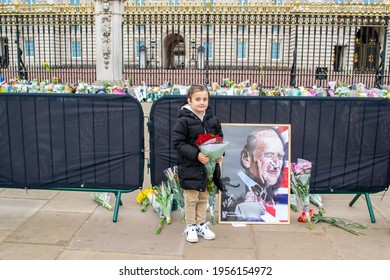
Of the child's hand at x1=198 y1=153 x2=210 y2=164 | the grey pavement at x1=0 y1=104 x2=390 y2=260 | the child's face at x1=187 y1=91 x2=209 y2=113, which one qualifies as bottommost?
the grey pavement at x1=0 y1=104 x2=390 y2=260

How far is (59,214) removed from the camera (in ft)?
15.3

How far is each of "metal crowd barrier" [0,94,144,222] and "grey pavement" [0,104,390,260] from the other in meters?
0.34

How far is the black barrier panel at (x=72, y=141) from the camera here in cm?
447

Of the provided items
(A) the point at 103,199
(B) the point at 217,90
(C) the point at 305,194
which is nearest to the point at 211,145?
(C) the point at 305,194

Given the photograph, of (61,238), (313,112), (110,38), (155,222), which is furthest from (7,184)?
(110,38)

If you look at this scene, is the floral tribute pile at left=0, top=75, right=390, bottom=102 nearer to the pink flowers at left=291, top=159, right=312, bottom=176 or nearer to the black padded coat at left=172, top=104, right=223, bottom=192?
the pink flowers at left=291, top=159, right=312, bottom=176

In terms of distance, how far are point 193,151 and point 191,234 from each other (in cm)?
87

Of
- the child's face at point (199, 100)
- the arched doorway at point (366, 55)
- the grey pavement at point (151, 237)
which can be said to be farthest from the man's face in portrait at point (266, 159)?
the arched doorway at point (366, 55)

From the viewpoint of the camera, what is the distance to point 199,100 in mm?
3727

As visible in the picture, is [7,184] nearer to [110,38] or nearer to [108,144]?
[108,144]

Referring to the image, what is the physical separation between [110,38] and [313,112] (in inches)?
427

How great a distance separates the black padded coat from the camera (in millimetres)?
3766

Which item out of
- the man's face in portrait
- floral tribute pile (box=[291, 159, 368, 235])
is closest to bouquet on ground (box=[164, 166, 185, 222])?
the man's face in portrait

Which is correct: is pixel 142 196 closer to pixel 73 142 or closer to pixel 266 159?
pixel 73 142
